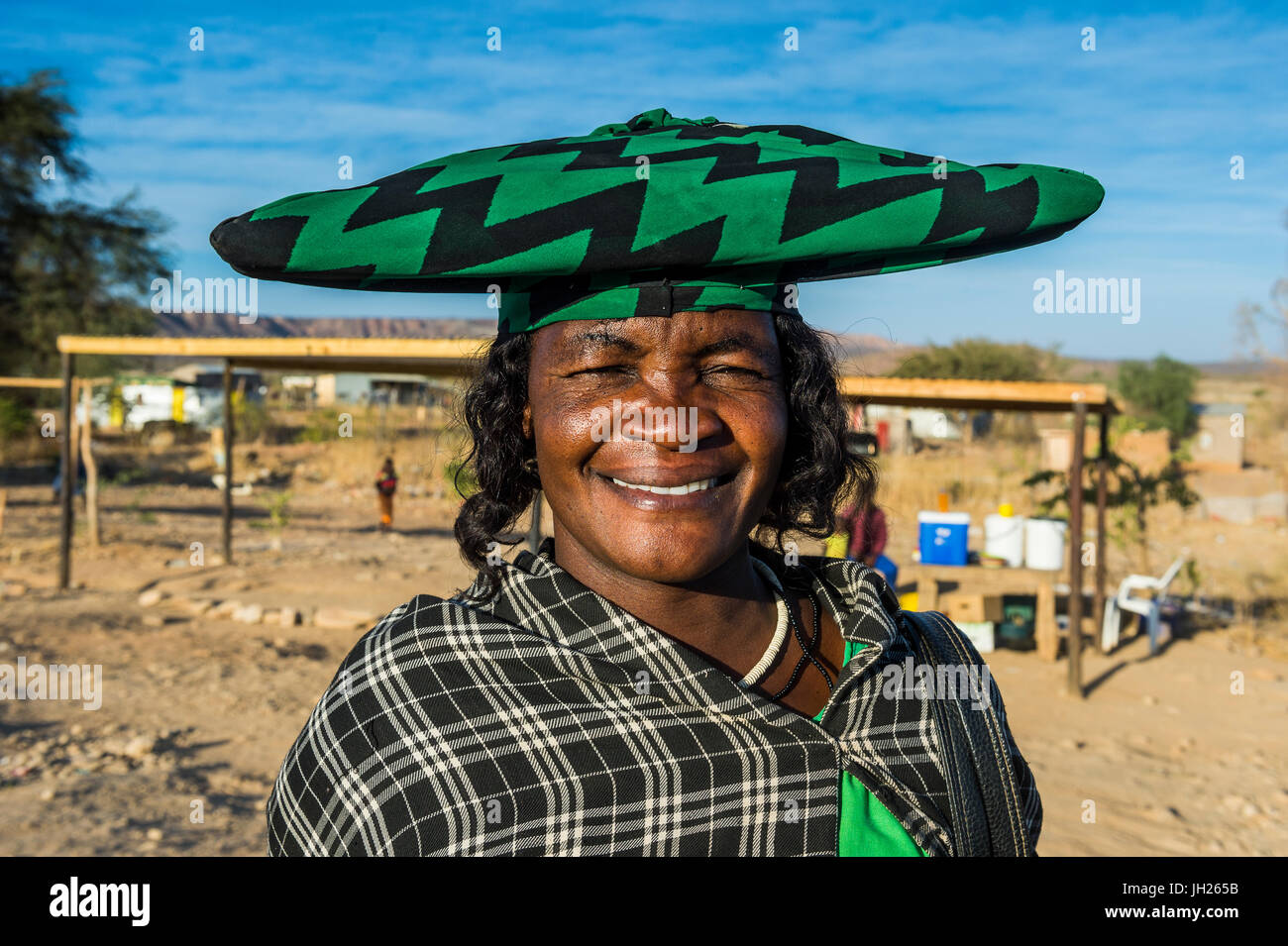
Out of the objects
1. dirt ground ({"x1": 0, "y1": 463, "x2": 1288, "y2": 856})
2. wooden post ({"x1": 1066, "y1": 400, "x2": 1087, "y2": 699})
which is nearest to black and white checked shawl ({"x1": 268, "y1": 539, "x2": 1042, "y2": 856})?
dirt ground ({"x1": 0, "y1": 463, "x2": 1288, "y2": 856})

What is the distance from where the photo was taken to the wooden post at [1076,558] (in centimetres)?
784

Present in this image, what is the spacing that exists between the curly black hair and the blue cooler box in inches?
295

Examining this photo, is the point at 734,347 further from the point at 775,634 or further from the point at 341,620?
the point at 341,620

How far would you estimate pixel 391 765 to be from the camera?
131 centimetres

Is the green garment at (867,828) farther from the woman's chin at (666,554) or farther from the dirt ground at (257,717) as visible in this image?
the dirt ground at (257,717)

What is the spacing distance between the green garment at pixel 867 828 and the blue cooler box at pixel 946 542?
778cm

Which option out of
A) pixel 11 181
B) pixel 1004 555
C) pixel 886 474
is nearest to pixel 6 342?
pixel 11 181

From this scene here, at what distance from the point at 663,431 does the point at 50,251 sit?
2786 centimetres

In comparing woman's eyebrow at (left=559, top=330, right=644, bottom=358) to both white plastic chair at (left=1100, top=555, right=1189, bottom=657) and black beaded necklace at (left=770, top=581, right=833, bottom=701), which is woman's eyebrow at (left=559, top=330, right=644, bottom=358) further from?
white plastic chair at (left=1100, top=555, right=1189, bottom=657)

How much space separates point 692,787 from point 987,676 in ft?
1.97

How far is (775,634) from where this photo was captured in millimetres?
1607

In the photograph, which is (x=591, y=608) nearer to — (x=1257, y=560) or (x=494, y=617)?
(x=494, y=617)

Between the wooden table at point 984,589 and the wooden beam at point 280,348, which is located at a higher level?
the wooden beam at point 280,348
